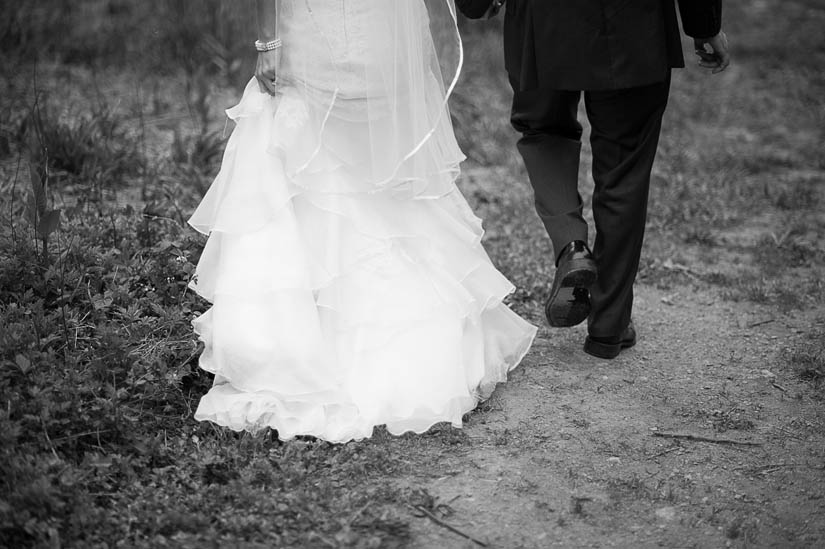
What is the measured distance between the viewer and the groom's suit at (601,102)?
3.02m

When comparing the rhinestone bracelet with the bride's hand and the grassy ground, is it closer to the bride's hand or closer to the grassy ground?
the bride's hand

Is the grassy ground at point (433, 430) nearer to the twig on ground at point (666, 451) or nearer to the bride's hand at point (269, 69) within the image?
the twig on ground at point (666, 451)

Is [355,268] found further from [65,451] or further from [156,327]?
[65,451]

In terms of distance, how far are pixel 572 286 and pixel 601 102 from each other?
693mm

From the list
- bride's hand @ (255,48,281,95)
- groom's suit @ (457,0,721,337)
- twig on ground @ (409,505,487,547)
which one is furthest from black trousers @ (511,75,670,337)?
twig on ground @ (409,505,487,547)

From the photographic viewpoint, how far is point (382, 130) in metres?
3.02

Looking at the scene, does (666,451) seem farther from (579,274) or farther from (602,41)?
(602,41)

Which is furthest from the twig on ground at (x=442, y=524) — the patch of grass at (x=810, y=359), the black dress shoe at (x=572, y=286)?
the patch of grass at (x=810, y=359)

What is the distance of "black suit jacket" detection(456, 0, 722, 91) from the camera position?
3014mm

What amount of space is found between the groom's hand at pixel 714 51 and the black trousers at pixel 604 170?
0.28 m

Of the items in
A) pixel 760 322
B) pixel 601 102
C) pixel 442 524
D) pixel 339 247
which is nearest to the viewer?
pixel 442 524

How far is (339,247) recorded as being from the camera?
118 inches

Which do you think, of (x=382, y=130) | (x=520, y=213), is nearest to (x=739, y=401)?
(x=382, y=130)

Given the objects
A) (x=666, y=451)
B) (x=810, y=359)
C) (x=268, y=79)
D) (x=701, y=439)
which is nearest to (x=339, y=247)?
(x=268, y=79)
